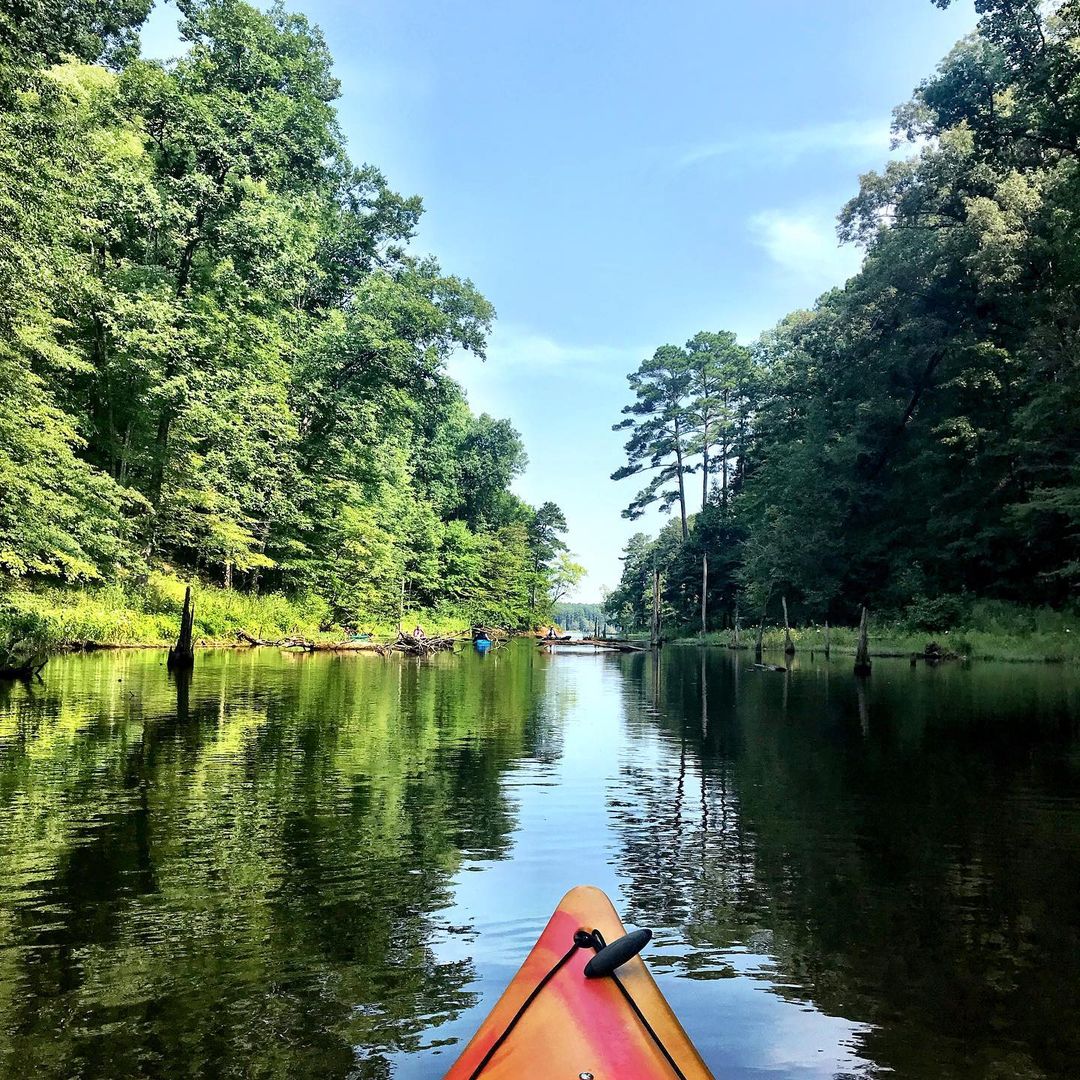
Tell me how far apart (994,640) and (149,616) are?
105ft

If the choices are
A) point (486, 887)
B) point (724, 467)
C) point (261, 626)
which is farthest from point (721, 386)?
point (486, 887)

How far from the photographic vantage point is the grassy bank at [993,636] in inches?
1168

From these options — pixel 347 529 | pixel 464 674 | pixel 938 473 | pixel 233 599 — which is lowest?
pixel 464 674

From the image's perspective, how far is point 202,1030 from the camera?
11.5 ft

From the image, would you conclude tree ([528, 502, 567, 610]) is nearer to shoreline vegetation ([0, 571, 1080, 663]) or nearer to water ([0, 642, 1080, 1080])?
shoreline vegetation ([0, 571, 1080, 663])

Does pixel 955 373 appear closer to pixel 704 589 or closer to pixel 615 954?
pixel 704 589

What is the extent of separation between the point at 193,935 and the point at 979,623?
36.8 meters

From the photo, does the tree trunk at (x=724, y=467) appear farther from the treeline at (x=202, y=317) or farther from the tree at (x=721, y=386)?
the treeline at (x=202, y=317)

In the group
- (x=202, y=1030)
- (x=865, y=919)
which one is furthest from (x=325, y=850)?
(x=865, y=919)

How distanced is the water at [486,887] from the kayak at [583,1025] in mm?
662

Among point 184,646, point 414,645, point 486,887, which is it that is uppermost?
point 184,646

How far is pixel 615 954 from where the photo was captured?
3023 mm

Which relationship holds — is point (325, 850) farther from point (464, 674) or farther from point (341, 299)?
point (341, 299)

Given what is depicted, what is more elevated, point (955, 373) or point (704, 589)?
point (955, 373)
